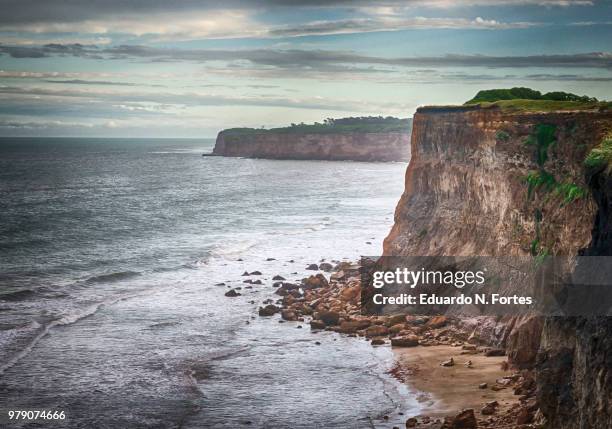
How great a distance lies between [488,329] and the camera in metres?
33.0

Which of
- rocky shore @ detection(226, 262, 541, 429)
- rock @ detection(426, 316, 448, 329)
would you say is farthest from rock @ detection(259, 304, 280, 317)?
rock @ detection(426, 316, 448, 329)

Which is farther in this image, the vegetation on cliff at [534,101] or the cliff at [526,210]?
the vegetation on cliff at [534,101]

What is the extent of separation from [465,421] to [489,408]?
1646 mm

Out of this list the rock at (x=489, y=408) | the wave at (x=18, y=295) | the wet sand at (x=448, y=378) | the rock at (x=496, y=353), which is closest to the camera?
the rock at (x=489, y=408)

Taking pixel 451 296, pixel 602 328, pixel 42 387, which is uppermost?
pixel 602 328

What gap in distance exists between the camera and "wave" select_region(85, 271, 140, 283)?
169 feet

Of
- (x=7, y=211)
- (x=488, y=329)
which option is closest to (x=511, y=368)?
(x=488, y=329)

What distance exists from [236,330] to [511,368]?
15.1 meters

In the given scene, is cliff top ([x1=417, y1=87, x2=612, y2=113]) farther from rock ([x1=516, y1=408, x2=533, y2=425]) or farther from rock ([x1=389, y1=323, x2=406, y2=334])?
rock ([x1=516, y1=408, x2=533, y2=425])

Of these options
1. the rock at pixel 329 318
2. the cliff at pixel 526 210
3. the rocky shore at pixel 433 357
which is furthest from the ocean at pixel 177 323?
the cliff at pixel 526 210

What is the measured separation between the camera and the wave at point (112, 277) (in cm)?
5137

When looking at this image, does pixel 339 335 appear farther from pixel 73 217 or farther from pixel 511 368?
pixel 73 217

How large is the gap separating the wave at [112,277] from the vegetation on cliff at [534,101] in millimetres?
26472

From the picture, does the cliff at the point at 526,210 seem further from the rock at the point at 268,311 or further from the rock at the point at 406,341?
the rock at the point at 268,311
